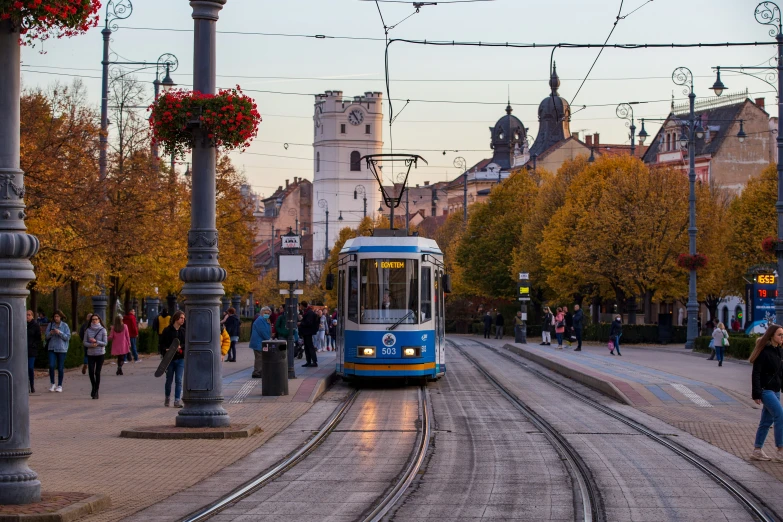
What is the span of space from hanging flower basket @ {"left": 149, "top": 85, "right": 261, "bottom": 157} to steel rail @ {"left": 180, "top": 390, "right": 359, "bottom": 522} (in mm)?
4140

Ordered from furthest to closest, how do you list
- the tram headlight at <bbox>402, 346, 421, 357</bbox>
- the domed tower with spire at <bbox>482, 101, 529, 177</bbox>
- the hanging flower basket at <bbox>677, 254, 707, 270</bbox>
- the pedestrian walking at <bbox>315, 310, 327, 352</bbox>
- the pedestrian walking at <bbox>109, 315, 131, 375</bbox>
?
1. the domed tower with spire at <bbox>482, 101, 529, 177</bbox>
2. the hanging flower basket at <bbox>677, 254, 707, 270</bbox>
3. the pedestrian walking at <bbox>315, 310, 327, 352</bbox>
4. the pedestrian walking at <bbox>109, 315, 131, 375</bbox>
5. the tram headlight at <bbox>402, 346, 421, 357</bbox>

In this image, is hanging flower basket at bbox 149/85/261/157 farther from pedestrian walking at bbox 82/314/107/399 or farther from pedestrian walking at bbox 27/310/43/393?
pedestrian walking at bbox 27/310/43/393

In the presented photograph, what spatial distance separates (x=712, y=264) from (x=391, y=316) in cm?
3756

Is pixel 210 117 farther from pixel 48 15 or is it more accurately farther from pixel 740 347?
pixel 740 347

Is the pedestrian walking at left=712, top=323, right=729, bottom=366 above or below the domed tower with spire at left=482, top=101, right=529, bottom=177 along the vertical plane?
below

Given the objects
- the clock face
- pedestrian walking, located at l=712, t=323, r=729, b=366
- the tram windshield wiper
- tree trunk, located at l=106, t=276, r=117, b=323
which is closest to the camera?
the tram windshield wiper

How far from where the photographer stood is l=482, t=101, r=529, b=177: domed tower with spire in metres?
164

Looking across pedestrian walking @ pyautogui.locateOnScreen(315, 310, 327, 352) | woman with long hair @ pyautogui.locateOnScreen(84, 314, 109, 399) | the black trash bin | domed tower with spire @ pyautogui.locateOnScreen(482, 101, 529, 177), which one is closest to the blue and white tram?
the black trash bin

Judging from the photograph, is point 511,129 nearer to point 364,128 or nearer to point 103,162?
point 364,128

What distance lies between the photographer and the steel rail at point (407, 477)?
10.6m

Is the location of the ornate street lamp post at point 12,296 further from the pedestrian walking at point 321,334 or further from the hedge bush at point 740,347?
the pedestrian walking at point 321,334

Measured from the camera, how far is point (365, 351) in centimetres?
2525

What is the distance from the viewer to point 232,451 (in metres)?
15.1

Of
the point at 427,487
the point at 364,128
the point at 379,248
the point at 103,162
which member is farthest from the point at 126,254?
the point at 364,128
